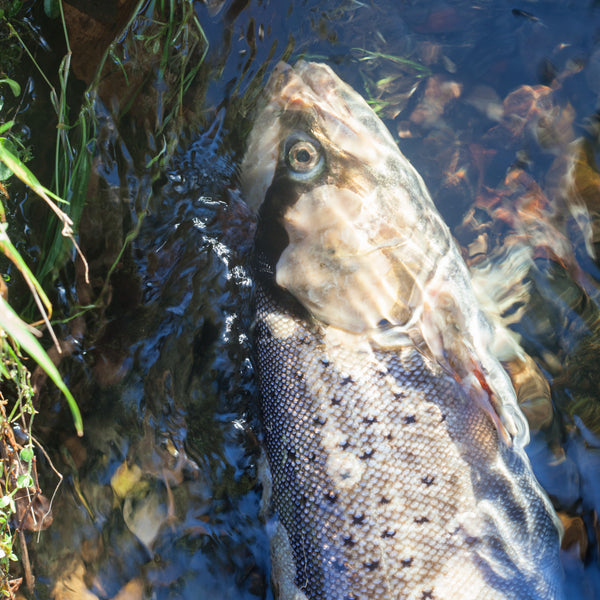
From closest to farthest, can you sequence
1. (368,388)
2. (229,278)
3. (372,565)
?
(372,565), (368,388), (229,278)

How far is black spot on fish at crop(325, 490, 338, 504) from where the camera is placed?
226 centimetres

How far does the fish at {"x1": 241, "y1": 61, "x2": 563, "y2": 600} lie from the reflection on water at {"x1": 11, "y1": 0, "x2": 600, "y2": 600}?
29 cm

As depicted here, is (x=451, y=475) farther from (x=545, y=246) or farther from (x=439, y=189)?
(x=439, y=189)

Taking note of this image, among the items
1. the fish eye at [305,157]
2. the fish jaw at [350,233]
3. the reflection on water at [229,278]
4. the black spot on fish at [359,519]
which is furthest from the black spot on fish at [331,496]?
the fish eye at [305,157]

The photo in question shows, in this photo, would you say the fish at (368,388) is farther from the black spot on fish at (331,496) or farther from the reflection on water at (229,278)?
the reflection on water at (229,278)

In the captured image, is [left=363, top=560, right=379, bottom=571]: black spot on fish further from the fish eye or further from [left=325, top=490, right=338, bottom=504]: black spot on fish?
the fish eye

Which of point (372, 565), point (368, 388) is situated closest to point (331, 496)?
point (372, 565)

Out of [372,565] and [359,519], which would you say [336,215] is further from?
[372,565]

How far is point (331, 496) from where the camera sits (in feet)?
7.43

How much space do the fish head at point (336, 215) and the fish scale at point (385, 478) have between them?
200 millimetres

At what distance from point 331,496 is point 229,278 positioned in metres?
1.29

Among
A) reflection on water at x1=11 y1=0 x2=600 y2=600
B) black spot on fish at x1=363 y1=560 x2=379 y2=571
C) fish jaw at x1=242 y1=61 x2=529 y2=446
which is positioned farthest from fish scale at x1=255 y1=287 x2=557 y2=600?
reflection on water at x1=11 y1=0 x2=600 y2=600

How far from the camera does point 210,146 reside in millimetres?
2783

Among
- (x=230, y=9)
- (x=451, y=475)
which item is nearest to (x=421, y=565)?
(x=451, y=475)
